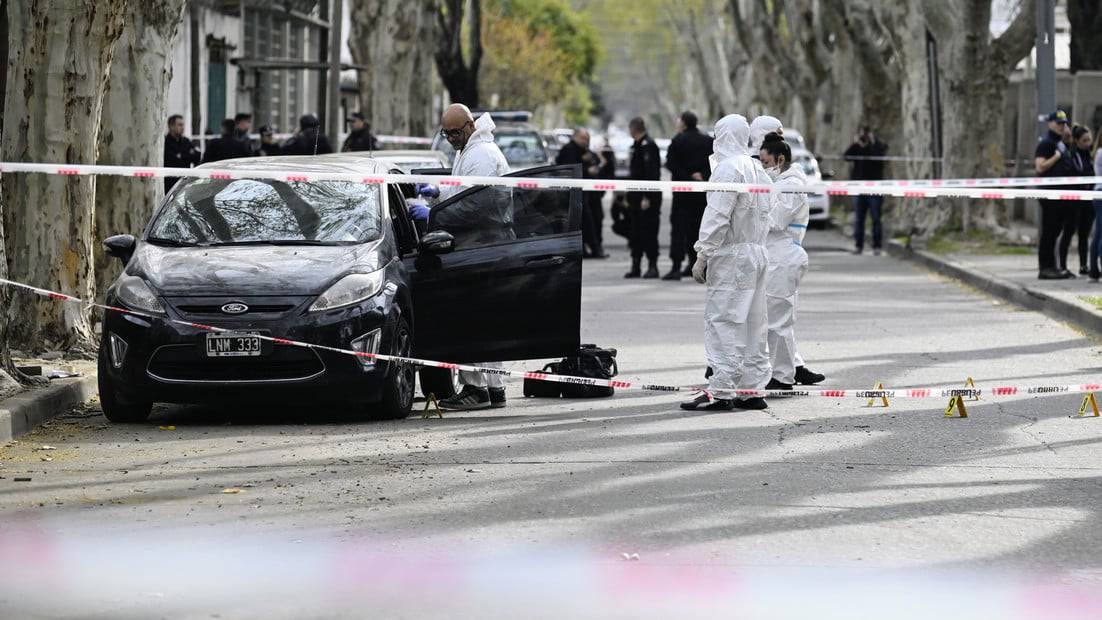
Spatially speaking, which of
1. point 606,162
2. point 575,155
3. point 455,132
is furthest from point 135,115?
point 606,162

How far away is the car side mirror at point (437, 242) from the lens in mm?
10711

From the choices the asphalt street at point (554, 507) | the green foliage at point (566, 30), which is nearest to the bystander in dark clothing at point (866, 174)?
the asphalt street at point (554, 507)

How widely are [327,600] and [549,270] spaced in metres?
5.03

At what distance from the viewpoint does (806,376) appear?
39.9 feet

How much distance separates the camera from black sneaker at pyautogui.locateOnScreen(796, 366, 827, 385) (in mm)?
12141

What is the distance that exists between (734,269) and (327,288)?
7.52ft

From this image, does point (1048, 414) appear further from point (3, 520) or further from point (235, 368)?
point (3, 520)

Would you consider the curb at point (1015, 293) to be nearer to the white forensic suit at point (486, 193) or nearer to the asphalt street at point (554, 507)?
the asphalt street at point (554, 507)

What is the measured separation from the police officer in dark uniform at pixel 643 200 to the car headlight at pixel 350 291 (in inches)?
420

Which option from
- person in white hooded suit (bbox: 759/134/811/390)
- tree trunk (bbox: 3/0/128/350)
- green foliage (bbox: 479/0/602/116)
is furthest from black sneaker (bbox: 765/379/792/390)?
green foliage (bbox: 479/0/602/116)

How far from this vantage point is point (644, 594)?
6.16 meters

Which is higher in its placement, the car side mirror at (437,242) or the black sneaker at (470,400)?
the car side mirror at (437,242)

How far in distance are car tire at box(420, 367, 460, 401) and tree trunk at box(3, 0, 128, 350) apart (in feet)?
9.24

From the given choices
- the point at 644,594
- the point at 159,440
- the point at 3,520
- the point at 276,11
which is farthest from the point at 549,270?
the point at 276,11
